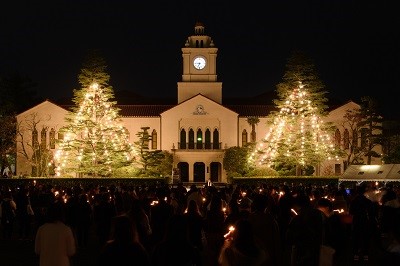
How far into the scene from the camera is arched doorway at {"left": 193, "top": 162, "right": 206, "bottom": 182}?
232 ft

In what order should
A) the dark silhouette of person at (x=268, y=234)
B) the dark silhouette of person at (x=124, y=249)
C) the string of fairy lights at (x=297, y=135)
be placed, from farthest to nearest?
1. the string of fairy lights at (x=297, y=135)
2. the dark silhouette of person at (x=268, y=234)
3. the dark silhouette of person at (x=124, y=249)

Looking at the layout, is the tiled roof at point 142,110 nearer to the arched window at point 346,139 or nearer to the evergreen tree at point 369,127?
the arched window at point 346,139

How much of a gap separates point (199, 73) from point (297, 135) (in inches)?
688

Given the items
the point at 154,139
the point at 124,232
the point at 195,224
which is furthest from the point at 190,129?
the point at 124,232

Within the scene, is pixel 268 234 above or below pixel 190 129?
below

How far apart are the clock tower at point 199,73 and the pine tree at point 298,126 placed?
11856 millimetres

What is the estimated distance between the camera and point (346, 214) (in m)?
16.0

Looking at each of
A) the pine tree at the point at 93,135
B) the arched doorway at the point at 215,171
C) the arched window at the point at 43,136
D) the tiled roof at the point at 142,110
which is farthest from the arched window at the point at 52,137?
the arched doorway at the point at 215,171

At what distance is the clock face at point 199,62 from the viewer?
72919mm

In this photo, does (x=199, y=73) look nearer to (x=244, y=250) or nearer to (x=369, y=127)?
(x=369, y=127)

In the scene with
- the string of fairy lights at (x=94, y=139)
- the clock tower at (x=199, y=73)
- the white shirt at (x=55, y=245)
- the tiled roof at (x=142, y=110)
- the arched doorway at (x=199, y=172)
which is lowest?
the white shirt at (x=55, y=245)

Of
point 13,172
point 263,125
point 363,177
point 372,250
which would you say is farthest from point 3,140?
point 372,250

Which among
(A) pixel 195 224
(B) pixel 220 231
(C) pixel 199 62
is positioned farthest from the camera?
(C) pixel 199 62

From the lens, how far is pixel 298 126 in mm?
59156
